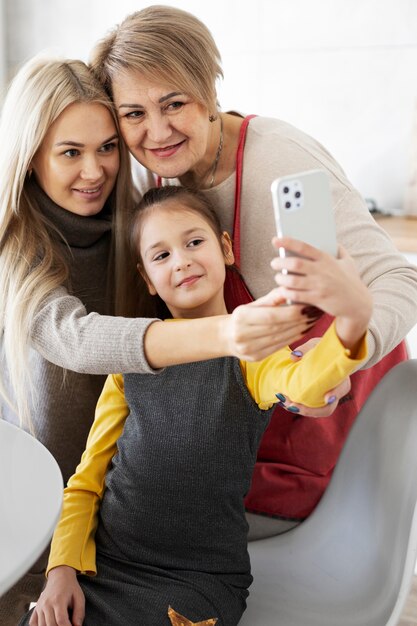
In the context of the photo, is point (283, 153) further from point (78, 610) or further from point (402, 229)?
point (402, 229)

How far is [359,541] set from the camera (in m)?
1.24

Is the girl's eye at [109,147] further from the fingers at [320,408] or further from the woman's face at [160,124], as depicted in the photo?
the fingers at [320,408]

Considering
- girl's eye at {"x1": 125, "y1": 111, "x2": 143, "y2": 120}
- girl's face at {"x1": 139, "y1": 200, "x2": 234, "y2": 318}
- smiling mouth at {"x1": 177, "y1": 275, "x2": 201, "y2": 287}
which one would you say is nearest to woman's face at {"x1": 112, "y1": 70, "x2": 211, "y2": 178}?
girl's eye at {"x1": 125, "y1": 111, "x2": 143, "y2": 120}

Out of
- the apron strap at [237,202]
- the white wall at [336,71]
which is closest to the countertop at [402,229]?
the white wall at [336,71]

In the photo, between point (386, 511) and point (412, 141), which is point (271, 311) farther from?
point (412, 141)

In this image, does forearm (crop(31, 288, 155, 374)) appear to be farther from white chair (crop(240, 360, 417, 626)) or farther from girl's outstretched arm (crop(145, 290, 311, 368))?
white chair (crop(240, 360, 417, 626))

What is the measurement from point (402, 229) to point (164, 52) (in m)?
1.19

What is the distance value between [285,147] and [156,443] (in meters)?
0.54

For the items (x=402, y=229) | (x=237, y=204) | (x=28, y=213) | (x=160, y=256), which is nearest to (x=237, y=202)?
(x=237, y=204)

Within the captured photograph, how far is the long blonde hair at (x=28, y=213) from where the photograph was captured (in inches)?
49.5

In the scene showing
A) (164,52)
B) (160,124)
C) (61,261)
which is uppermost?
(164,52)

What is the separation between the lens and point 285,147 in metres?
1.36

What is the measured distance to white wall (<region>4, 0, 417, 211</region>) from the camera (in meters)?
2.42

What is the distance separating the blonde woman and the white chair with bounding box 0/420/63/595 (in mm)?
205
